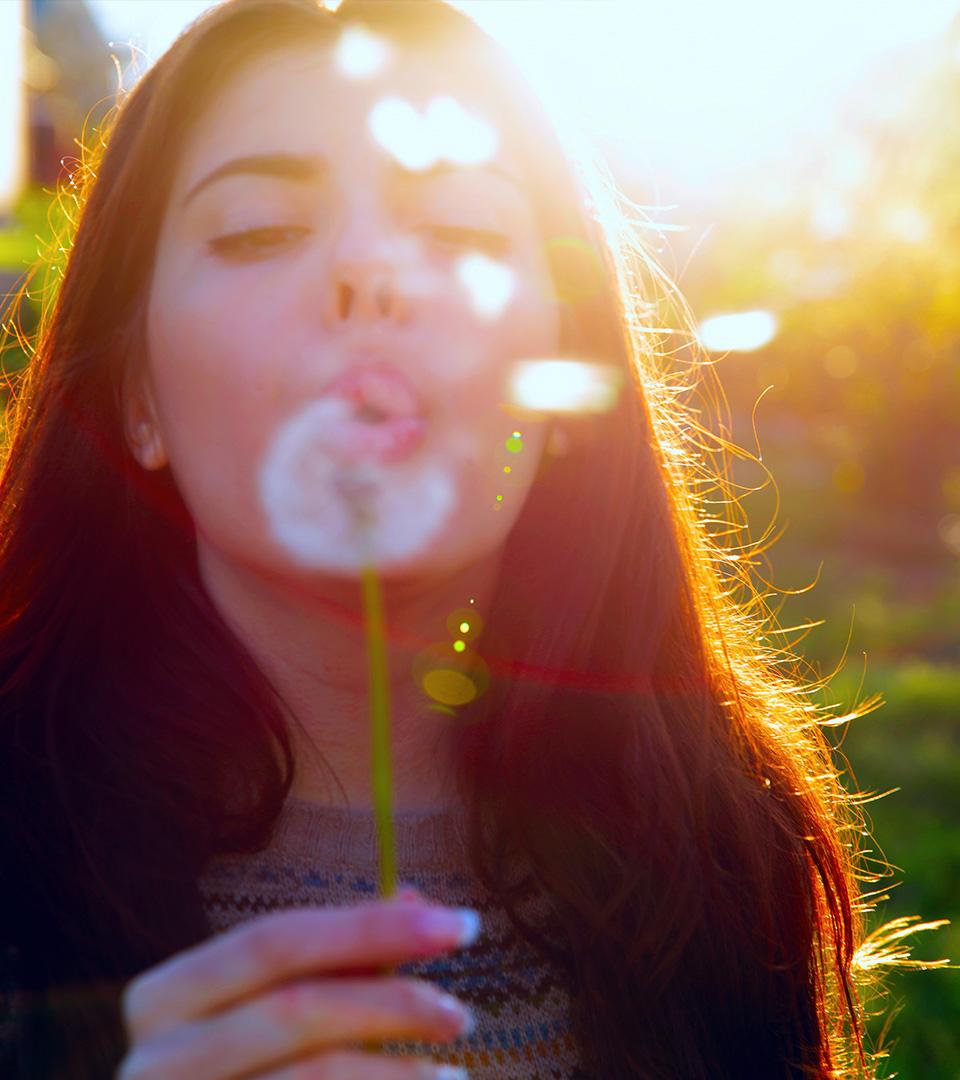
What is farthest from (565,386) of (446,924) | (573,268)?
(446,924)

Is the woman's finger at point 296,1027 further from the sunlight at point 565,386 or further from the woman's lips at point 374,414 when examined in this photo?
the sunlight at point 565,386

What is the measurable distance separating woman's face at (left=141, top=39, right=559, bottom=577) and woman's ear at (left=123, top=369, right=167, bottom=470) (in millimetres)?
12

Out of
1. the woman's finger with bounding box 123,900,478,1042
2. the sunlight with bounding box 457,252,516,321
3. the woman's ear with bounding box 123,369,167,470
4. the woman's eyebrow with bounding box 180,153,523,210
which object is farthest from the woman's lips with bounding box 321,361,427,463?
the woman's finger with bounding box 123,900,478,1042

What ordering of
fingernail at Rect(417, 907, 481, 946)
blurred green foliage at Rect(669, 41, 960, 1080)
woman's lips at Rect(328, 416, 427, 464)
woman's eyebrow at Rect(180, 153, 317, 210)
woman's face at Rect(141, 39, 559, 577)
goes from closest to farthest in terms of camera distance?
fingernail at Rect(417, 907, 481, 946)
woman's lips at Rect(328, 416, 427, 464)
woman's face at Rect(141, 39, 559, 577)
woman's eyebrow at Rect(180, 153, 317, 210)
blurred green foliage at Rect(669, 41, 960, 1080)

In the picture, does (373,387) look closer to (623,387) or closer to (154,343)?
(154,343)

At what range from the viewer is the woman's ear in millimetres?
1740

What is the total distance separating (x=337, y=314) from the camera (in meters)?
1.45

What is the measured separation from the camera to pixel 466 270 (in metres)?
1.62

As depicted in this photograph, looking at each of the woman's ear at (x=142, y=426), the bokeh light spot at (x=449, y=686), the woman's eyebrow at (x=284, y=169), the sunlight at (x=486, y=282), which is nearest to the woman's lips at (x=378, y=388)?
the sunlight at (x=486, y=282)

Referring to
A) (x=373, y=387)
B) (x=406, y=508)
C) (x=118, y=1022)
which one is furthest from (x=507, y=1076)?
(x=373, y=387)

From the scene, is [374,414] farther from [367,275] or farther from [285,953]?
[285,953]

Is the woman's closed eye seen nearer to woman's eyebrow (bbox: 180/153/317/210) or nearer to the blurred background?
woman's eyebrow (bbox: 180/153/317/210)

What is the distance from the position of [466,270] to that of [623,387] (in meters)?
0.51

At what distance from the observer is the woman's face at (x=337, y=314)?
4.67 ft
